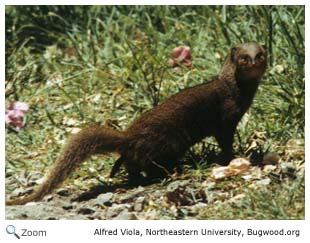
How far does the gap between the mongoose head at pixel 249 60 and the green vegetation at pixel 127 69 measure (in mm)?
402

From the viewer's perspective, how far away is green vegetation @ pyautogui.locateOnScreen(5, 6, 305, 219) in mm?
6125

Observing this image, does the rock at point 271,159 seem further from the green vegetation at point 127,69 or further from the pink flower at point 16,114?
the pink flower at point 16,114

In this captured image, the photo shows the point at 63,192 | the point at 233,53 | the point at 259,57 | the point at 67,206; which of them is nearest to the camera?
the point at 67,206

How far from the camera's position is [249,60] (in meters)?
5.80

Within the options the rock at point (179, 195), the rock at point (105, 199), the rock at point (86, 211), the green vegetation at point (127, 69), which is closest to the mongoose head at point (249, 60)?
the green vegetation at point (127, 69)

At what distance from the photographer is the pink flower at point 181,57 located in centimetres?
696

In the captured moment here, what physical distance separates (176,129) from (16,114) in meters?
1.47

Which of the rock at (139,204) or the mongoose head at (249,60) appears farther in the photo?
the mongoose head at (249,60)

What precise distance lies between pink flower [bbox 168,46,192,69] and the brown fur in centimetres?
96

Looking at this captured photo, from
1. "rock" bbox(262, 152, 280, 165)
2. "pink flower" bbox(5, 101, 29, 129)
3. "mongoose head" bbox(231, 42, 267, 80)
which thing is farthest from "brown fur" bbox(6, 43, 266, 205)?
"pink flower" bbox(5, 101, 29, 129)

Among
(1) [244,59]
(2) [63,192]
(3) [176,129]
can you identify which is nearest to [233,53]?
(1) [244,59]

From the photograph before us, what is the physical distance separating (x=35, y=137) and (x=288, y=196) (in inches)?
85.8

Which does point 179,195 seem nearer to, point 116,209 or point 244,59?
point 116,209
